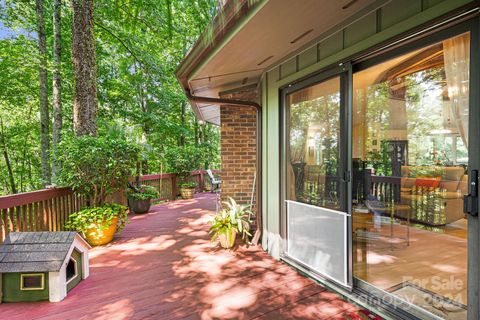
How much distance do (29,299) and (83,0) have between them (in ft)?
15.8

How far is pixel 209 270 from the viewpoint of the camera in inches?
112

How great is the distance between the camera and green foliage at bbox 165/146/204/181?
8656 millimetres

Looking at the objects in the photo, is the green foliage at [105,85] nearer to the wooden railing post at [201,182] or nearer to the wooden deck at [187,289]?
the wooden railing post at [201,182]

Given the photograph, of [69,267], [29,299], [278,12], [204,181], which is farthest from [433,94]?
[204,181]

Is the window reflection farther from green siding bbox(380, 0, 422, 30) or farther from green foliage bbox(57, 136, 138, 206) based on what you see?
green foliage bbox(57, 136, 138, 206)

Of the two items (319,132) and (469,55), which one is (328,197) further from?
(469,55)

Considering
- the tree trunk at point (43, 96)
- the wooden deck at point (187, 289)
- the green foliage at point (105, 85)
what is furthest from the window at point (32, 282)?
the tree trunk at point (43, 96)

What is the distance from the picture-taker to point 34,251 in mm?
2346

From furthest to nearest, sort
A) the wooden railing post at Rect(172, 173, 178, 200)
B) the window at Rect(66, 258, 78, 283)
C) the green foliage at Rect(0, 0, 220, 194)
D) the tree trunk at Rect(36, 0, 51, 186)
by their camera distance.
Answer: the wooden railing post at Rect(172, 173, 178, 200)
the tree trunk at Rect(36, 0, 51, 186)
the green foliage at Rect(0, 0, 220, 194)
the window at Rect(66, 258, 78, 283)

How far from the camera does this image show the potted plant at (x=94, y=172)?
12.2 feet

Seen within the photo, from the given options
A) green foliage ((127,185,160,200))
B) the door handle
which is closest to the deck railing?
green foliage ((127,185,160,200))

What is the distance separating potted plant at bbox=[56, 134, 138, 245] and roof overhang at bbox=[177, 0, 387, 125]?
1.71 m

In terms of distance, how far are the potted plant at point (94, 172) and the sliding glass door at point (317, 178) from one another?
2.69m

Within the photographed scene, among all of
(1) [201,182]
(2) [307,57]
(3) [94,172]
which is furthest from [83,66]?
(1) [201,182]
